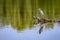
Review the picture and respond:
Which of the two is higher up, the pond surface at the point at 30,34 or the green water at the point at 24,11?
the green water at the point at 24,11

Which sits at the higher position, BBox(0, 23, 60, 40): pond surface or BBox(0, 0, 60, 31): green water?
BBox(0, 0, 60, 31): green water

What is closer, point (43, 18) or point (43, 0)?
point (43, 18)

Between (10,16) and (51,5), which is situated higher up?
(51,5)

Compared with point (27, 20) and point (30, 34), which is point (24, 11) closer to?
point (27, 20)

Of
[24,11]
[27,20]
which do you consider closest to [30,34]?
[27,20]

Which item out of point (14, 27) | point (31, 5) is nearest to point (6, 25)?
point (14, 27)

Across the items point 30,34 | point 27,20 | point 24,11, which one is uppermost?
point 24,11

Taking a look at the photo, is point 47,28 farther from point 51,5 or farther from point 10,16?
point 10,16

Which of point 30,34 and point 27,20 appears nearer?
point 30,34
